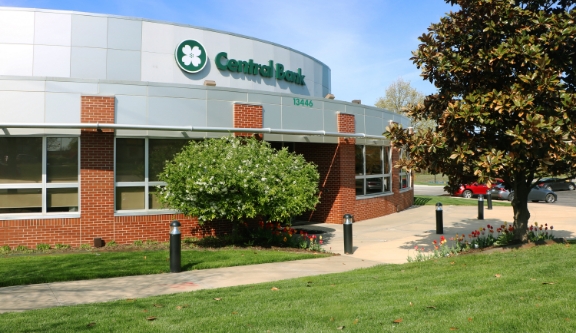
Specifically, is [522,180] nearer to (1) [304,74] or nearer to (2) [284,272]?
(2) [284,272]

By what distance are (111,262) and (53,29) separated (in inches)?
341

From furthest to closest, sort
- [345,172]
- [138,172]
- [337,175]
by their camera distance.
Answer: [345,172] → [337,175] → [138,172]

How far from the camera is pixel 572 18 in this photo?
959 centimetres

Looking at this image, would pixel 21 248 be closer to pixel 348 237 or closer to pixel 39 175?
pixel 39 175

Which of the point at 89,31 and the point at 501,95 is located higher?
the point at 89,31

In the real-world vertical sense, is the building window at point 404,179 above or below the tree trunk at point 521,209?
above

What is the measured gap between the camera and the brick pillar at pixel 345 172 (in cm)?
1691

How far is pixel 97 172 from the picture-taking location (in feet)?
40.7

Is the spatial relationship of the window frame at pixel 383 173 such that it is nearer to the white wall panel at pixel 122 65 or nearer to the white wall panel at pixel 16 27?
the white wall panel at pixel 122 65

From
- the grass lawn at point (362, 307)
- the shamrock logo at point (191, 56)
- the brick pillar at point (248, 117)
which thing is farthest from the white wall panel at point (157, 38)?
the grass lawn at point (362, 307)

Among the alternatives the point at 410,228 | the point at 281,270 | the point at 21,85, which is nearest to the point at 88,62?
the point at 21,85

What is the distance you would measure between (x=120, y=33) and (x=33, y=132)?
17.1ft

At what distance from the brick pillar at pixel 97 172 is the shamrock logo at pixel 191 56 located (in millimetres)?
4968

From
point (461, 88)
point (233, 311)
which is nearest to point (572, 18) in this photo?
point (461, 88)
